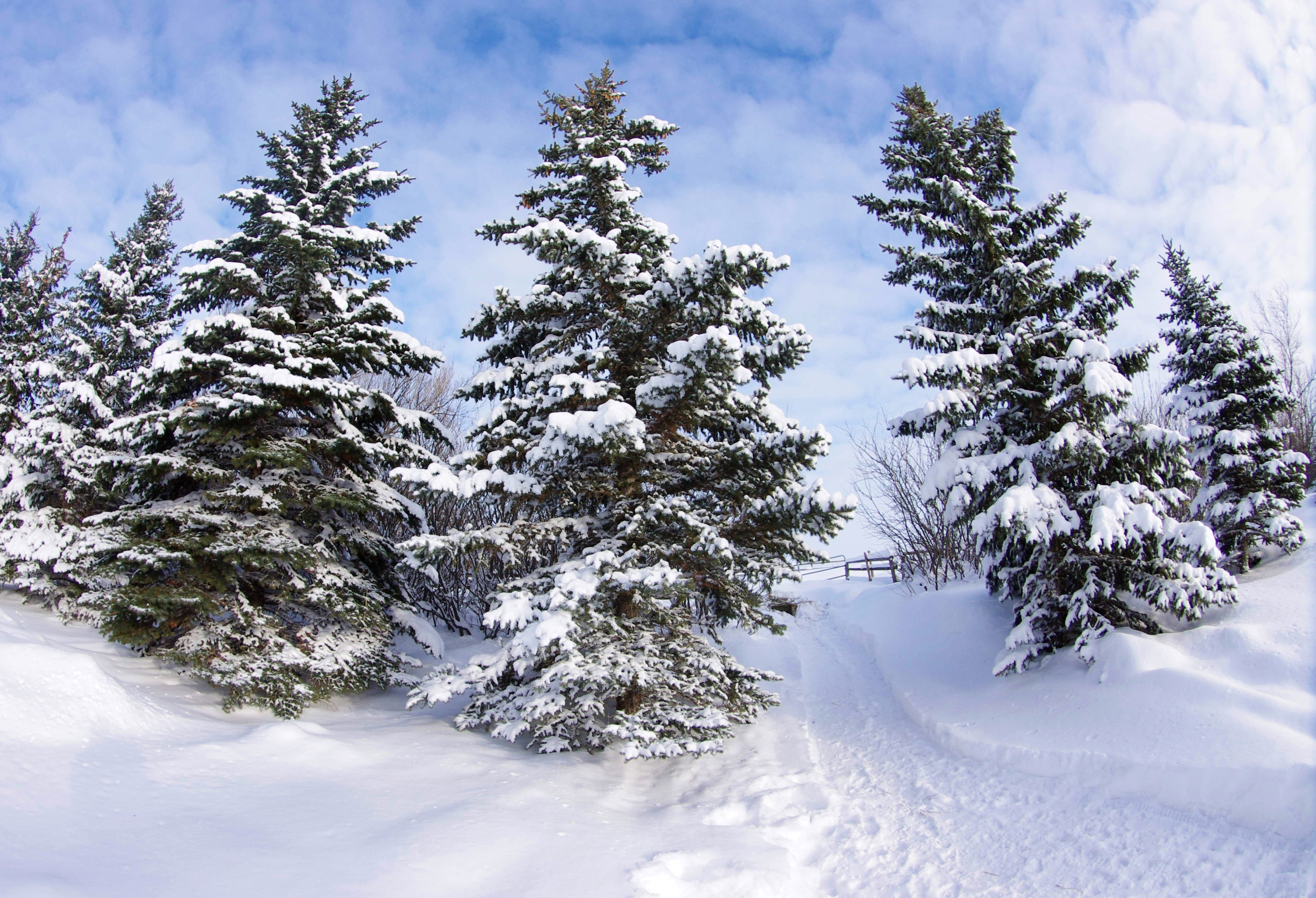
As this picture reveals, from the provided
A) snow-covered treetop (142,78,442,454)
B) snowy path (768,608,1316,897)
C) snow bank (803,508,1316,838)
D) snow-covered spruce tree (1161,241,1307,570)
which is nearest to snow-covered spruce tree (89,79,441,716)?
snow-covered treetop (142,78,442,454)

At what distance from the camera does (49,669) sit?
19.5 feet

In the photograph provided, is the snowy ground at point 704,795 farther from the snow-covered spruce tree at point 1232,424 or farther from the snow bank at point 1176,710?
the snow-covered spruce tree at point 1232,424

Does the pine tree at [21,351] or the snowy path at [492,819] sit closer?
the snowy path at [492,819]

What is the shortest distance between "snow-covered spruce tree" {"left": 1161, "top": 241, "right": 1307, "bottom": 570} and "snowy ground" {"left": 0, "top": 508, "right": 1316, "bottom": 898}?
3.77m

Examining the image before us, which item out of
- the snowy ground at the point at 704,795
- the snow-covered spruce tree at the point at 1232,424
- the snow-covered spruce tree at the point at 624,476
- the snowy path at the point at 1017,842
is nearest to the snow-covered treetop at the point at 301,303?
the snow-covered spruce tree at the point at 624,476

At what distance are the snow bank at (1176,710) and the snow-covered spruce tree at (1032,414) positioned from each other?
501 mm

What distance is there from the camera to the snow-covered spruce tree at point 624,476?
6.95 meters

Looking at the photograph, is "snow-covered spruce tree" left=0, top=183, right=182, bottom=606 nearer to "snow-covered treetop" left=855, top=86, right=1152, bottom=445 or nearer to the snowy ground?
the snowy ground

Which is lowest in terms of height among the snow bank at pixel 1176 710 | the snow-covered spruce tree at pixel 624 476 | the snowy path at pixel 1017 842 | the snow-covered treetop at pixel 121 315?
the snowy path at pixel 1017 842

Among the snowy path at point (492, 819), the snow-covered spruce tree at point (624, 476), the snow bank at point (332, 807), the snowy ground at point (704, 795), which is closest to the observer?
the snow bank at point (332, 807)

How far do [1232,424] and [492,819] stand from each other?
53.0 feet

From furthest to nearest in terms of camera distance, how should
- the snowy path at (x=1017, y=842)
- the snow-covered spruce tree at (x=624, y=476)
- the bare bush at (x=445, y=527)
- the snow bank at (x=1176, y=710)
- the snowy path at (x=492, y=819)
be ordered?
the bare bush at (x=445, y=527), the snow-covered spruce tree at (x=624, y=476), the snow bank at (x=1176, y=710), the snowy path at (x=1017, y=842), the snowy path at (x=492, y=819)

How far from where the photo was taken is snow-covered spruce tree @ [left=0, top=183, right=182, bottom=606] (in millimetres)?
11617

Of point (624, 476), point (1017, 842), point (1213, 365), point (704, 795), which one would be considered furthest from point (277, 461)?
point (1213, 365)
